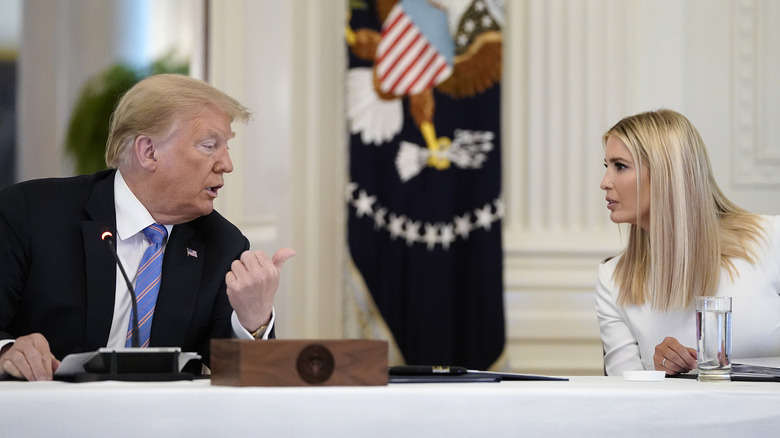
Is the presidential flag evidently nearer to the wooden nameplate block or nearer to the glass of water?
the glass of water

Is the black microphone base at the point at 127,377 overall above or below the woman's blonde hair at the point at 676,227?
below

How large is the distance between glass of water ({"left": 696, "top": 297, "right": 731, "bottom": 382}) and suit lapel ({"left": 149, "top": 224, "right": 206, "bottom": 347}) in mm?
1045

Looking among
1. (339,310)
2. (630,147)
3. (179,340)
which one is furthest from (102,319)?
(339,310)

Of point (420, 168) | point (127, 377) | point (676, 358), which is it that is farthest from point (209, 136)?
point (420, 168)

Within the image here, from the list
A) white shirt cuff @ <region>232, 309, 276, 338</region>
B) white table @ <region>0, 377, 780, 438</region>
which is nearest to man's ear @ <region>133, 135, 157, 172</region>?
white shirt cuff @ <region>232, 309, 276, 338</region>

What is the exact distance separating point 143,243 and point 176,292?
0.47ft

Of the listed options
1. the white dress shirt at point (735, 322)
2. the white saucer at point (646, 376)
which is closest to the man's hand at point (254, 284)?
the white saucer at point (646, 376)

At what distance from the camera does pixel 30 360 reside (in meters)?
1.62

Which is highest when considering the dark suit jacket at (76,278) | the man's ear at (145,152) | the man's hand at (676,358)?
the man's ear at (145,152)

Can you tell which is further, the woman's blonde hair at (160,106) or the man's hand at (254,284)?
the woman's blonde hair at (160,106)

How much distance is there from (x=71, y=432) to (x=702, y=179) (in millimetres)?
1802

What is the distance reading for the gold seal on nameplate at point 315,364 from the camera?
1319mm

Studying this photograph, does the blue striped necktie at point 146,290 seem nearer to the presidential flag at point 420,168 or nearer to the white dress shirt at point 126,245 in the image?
the white dress shirt at point 126,245

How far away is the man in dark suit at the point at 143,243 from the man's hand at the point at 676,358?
811 millimetres
